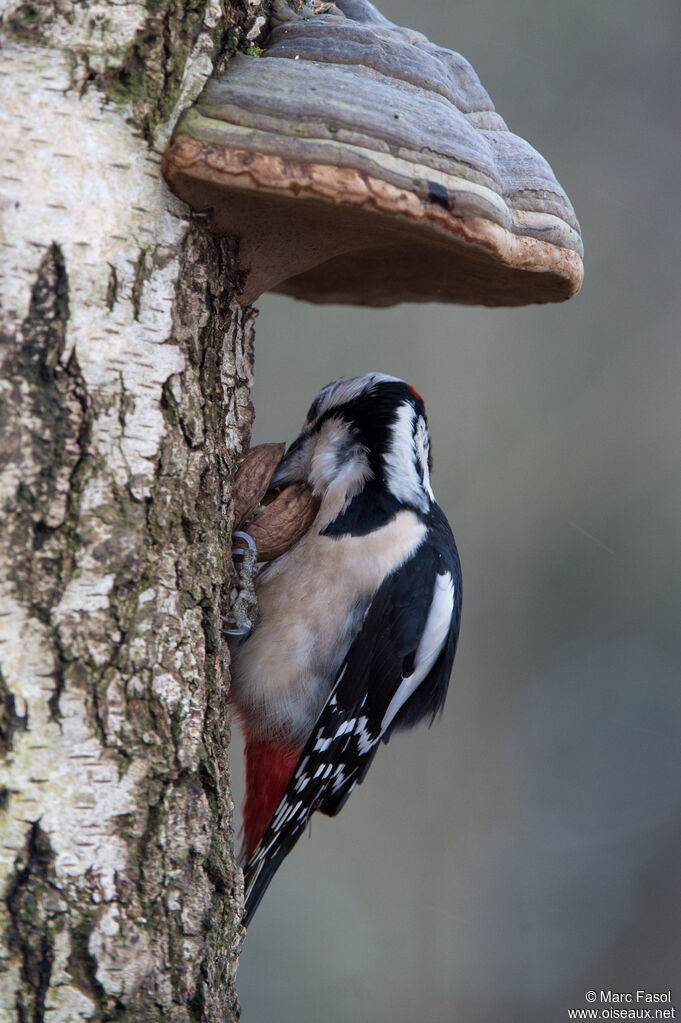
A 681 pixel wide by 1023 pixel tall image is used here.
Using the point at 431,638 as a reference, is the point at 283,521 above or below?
above

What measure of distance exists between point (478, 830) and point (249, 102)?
3.66 meters

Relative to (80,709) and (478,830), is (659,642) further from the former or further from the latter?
(80,709)

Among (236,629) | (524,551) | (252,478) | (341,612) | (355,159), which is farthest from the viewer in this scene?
(524,551)

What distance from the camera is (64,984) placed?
1204 mm

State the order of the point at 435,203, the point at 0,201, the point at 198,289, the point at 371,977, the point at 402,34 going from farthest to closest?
the point at 371,977, the point at 402,34, the point at 198,289, the point at 435,203, the point at 0,201

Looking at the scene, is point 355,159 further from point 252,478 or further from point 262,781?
point 262,781

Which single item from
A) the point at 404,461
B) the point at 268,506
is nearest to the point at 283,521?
the point at 268,506

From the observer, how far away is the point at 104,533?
1280 millimetres

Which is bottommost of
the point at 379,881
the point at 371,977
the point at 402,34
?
the point at 371,977

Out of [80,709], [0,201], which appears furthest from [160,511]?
[0,201]

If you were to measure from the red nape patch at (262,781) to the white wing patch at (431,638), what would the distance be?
0.23m

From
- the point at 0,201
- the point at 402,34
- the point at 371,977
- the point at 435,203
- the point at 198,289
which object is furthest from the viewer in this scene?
the point at 371,977

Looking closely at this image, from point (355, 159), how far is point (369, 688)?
3.60 feet

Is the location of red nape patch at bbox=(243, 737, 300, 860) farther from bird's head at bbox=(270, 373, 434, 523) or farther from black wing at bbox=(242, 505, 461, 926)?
bird's head at bbox=(270, 373, 434, 523)
